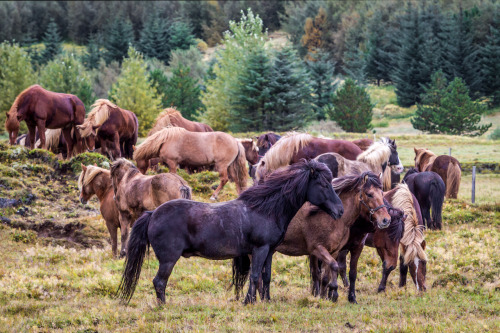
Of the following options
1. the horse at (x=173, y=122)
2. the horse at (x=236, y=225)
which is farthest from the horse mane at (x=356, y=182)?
the horse at (x=173, y=122)

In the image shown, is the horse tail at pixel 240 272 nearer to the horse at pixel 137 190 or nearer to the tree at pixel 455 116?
the horse at pixel 137 190

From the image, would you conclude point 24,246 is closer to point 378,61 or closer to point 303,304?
point 303,304

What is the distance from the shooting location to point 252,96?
4672 cm

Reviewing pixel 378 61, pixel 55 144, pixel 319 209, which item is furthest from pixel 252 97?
pixel 378 61

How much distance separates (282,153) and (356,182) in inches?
202

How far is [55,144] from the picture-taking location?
21.3 m

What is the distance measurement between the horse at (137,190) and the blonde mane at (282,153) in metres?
3.11

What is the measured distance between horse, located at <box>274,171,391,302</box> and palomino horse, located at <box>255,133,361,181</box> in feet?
14.6

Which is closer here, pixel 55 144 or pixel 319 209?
pixel 319 209

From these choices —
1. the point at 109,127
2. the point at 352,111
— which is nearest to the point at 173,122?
the point at 109,127

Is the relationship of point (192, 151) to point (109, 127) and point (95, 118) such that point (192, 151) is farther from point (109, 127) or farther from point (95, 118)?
point (95, 118)

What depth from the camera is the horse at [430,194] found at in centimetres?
1559

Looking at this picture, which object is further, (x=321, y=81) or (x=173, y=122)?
(x=321, y=81)

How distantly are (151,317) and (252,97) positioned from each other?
39.6 meters
